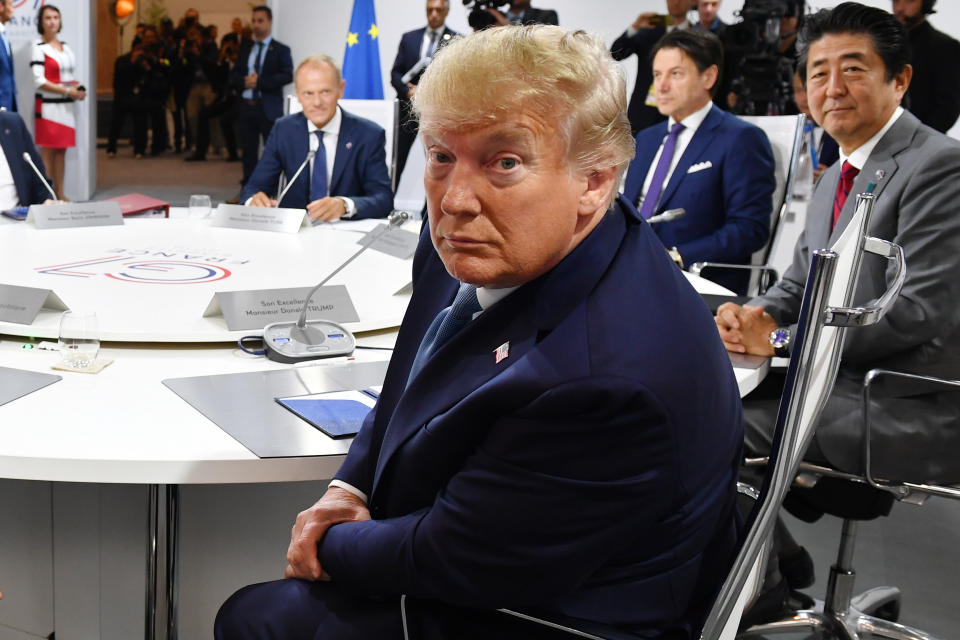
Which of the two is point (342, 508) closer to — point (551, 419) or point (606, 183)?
point (551, 419)

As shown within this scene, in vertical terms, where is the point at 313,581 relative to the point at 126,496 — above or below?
above

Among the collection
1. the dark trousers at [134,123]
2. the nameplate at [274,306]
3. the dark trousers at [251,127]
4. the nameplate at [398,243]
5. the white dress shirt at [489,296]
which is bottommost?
the dark trousers at [134,123]

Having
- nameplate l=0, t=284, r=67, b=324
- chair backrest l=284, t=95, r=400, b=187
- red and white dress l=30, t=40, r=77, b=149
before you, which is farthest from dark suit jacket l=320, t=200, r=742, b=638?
red and white dress l=30, t=40, r=77, b=149

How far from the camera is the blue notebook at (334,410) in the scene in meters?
1.42

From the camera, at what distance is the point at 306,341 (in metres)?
1.82

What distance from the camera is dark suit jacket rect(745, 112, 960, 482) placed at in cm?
188

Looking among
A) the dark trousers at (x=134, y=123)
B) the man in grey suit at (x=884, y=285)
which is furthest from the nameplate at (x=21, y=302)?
the dark trousers at (x=134, y=123)

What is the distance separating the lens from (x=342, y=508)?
1.23m

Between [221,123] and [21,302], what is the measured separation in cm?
1010

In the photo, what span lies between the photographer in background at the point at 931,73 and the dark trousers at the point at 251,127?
5.63m

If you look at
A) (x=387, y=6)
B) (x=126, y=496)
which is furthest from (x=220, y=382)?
(x=387, y=6)

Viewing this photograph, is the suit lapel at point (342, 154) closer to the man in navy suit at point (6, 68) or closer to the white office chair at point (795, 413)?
the white office chair at point (795, 413)

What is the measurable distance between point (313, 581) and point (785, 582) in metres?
1.56

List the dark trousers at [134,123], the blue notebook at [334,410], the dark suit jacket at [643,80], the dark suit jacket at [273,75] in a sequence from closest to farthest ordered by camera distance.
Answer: the blue notebook at [334,410]
the dark suit jacket at [643,80]
the dark suit jacket at [273,75]
the dark trousers at [134,123]
